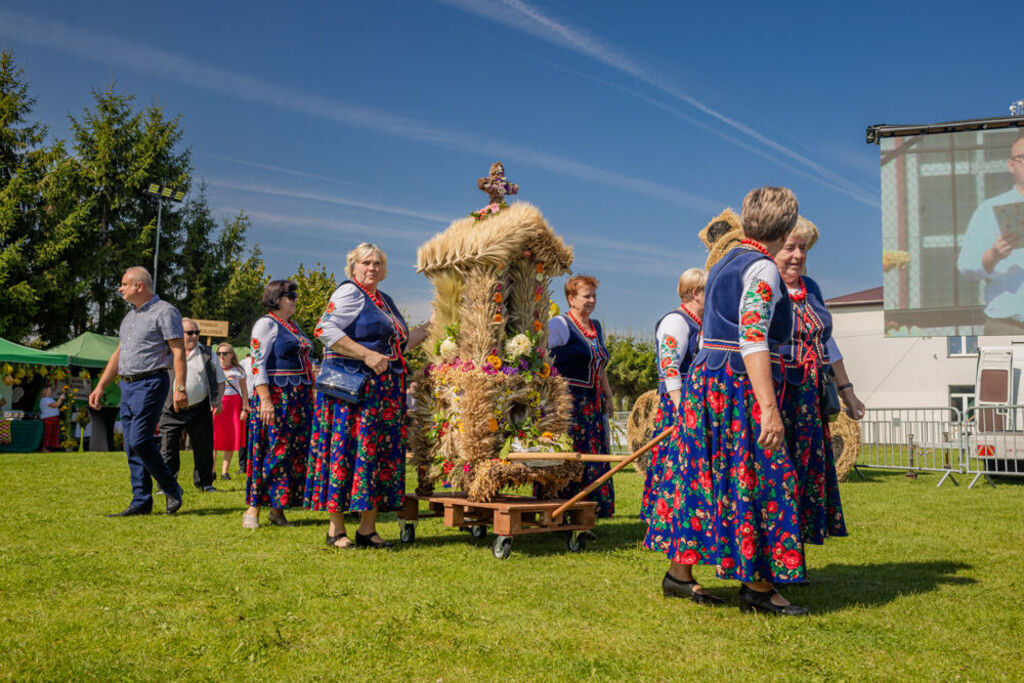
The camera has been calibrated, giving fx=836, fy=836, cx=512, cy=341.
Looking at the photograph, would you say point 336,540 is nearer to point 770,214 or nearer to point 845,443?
point 770,214

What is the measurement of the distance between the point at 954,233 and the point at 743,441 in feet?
59.1

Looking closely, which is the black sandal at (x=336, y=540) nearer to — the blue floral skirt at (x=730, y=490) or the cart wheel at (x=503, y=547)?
the cart wheel at (x=503, y=547)

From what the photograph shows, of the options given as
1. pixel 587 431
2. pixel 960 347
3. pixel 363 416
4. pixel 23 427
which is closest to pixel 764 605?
pixel 587 431

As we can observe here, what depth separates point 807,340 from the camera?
4395mm

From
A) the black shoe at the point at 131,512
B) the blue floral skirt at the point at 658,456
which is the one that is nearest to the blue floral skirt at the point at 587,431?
the blue floral skirt at the point at 658,456

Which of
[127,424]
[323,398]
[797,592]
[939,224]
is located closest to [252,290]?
[939,224]

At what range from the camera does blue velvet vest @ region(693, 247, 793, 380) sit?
388 centimetres

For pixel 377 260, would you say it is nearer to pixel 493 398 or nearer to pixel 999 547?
pixel 493 398

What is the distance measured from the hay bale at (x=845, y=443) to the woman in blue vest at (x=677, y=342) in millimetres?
7240

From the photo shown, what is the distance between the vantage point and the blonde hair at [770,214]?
395 centimetres

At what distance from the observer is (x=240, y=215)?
3734 cm

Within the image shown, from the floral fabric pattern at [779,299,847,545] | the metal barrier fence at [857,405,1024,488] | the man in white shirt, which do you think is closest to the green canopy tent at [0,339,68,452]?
the man in white shirt

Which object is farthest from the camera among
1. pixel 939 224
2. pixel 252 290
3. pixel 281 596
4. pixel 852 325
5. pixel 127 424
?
pixel 852 325

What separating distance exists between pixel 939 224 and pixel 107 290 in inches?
1110
